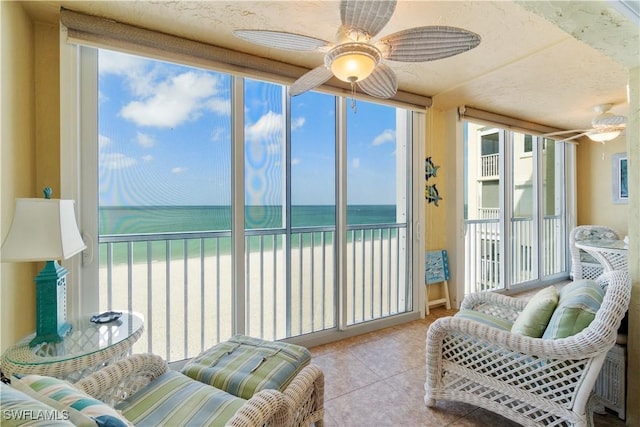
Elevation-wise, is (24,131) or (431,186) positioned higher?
(24,131)

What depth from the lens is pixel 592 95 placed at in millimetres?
3076

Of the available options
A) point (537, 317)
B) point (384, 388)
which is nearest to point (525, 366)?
point (537, 317)

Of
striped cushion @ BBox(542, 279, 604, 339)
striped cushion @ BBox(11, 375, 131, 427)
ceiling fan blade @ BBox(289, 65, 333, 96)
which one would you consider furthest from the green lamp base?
striped cushion @ BBox(542, 279, 604, 339)

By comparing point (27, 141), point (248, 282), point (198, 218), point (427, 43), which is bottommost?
point (248, 282)

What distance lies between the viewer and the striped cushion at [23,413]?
19.9 inches

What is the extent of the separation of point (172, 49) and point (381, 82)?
1.40 meters

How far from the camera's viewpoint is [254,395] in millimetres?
1102

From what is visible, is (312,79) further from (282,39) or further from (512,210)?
(512,210)

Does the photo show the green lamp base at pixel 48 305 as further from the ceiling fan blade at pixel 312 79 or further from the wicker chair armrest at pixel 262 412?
the ceiling fan blade at pixel 312 79

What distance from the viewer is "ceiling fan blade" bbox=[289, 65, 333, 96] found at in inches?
66.5

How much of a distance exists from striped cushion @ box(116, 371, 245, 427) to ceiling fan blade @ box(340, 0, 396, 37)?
1.65 m

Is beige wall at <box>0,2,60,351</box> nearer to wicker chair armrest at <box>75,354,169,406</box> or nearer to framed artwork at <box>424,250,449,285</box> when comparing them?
wicker chair armrest at <box>75,354,169,406</box>

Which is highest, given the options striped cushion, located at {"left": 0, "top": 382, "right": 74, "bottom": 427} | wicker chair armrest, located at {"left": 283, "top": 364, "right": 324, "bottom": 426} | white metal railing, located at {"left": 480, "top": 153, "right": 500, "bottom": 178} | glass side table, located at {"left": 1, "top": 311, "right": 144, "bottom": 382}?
white metal railing, located at {"left": 480, "top": 153, "right": 500, "bottom": 178}

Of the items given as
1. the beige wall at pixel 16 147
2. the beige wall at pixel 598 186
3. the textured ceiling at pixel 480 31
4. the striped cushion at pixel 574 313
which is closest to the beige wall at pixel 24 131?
the beige wall at pixel 16 147
